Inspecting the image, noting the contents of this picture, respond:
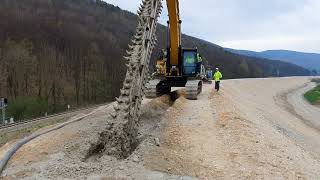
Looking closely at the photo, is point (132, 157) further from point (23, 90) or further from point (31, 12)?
point (31, 12)

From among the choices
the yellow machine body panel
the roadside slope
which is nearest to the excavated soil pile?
the roadside slope

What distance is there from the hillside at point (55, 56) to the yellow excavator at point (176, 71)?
113ft

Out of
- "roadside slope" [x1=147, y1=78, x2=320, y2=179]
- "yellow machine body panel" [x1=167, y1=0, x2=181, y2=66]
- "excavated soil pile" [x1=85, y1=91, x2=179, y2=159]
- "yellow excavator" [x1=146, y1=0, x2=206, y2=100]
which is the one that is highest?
"yellow machine body panel" [x1=167, y1=0, x2=181, y2=66]

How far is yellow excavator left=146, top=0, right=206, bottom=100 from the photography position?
31625mm

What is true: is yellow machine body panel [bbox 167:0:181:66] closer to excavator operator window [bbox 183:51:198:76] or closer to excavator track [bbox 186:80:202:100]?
excavator operator window [bbox 183:51:198:76]

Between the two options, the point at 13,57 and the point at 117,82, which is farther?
the point at 117,82

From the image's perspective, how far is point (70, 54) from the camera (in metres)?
110

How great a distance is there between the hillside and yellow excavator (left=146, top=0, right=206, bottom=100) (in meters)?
34.4

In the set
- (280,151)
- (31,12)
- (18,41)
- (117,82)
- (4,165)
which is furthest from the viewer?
(31,12)

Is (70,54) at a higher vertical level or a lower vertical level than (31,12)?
lower

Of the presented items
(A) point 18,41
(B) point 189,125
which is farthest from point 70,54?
(B) point 189,125

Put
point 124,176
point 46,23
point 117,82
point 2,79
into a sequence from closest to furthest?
point 124,176
point 2,79
point 117,82
point 46,23

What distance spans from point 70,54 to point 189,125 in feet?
297

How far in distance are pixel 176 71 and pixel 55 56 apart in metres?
74.6
